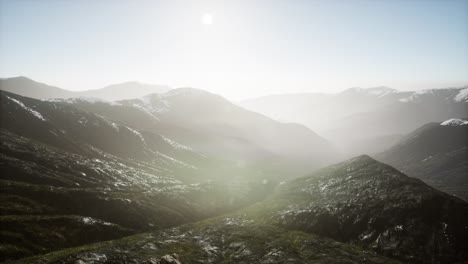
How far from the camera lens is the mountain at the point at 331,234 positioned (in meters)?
85.2

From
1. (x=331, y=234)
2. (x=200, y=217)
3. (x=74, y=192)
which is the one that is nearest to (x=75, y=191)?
(x=74, y=192)

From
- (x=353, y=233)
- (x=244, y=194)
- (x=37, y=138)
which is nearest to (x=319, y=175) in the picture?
(x=244, y=194)

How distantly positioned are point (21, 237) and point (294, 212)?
101 metres

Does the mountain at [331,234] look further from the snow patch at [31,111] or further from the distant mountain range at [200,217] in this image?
the snow patch at [31,111]

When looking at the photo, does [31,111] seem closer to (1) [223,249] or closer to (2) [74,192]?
(2) [74,192]

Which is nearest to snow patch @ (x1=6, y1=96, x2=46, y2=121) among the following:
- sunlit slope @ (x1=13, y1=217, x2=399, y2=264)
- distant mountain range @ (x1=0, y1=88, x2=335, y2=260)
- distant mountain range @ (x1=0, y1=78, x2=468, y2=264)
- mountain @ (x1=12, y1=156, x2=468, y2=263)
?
distant mountain range @ (x1=0, y1=88, x2=335, y2=260)

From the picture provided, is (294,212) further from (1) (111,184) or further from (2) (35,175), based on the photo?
(2) (35,175)

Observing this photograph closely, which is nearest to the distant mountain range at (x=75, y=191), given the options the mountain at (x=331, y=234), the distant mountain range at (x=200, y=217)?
the distant mountain range at (x=200, y=217)

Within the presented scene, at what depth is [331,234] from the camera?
107625 mm

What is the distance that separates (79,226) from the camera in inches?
3844

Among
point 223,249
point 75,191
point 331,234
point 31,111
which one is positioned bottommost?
point 223,249

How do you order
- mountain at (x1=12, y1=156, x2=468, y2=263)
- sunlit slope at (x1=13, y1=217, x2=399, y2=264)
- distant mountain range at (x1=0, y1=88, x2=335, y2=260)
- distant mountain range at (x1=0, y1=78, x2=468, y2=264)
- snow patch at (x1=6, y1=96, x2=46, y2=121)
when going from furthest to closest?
snow patch at (x1=6, y1=96, x2=46, y2=121)
distant mountain range at (x1=0, y1=88, x2=335, y2=260)
distant mountain range at (x1=0, y1=78, x2=468, y2=264)
mountain at (x1=12, y1=156, x2=468, y2=263)
sunlit slope at (x1=13, y1=217, x2=399, y2=264)

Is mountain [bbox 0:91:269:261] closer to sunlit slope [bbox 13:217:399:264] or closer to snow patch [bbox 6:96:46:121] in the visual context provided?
snow patch [bbox 6:96:46:121]

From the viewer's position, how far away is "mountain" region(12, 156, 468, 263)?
280 feet
